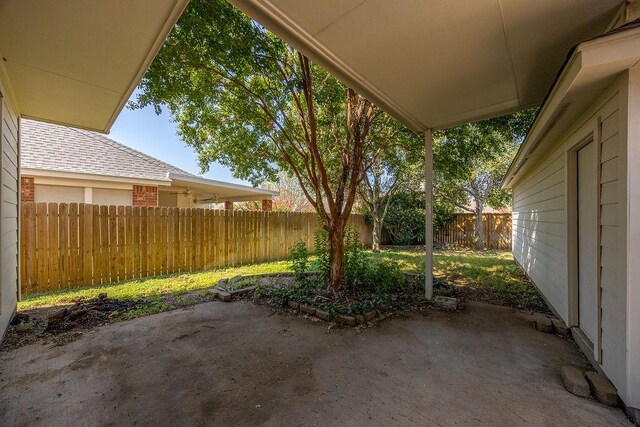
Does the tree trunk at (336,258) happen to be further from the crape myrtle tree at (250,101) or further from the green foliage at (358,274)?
the green foliage at (358,274)

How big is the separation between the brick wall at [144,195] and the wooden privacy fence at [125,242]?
170 centimetres

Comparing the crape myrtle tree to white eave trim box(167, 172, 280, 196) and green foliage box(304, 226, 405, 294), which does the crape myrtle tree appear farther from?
white eave trim box(167, 172, 280, 196)

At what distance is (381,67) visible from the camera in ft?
8.42

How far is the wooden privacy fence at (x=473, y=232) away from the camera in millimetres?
12258

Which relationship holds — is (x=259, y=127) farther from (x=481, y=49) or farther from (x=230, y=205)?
(x=230, y=205)

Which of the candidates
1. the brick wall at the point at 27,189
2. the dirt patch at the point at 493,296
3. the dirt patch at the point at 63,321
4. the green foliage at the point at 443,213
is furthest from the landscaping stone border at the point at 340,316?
the green foliage at the point at 443,213

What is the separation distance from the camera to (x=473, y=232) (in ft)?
42.2

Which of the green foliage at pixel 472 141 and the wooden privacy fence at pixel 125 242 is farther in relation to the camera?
the green foliage at pixel 472 141

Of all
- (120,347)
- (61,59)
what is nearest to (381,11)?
(61,59)

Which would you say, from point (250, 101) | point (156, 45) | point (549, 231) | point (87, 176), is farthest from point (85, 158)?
point (549, 231)

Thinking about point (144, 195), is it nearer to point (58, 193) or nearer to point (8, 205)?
point (58, 193)

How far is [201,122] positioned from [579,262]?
234 inches

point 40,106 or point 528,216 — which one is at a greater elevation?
point 40,106

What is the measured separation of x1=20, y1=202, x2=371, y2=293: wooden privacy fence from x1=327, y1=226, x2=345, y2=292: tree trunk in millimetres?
4103
